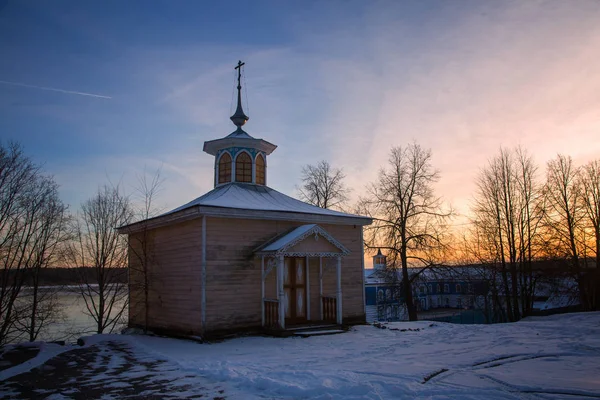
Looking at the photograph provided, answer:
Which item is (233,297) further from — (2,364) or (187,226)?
(2,364)

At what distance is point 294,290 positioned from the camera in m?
15.3

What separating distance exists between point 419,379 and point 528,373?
6.46 ft

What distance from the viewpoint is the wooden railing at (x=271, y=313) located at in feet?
45.7

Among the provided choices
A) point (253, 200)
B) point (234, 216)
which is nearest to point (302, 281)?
point (253, 200)

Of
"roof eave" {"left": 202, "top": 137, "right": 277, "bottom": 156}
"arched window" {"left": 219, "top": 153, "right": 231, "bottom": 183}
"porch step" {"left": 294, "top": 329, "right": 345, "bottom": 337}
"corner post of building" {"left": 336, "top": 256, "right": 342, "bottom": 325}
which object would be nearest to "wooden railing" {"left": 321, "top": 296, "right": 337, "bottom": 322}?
"corner post of building" {"left": 336, "top": 256, "right": 342, "bottom": 325}

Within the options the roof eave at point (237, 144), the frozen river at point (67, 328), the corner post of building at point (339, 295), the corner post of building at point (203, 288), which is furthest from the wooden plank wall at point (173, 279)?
the corner post of building at point (339, 295)

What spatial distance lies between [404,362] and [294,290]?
6.55 metres

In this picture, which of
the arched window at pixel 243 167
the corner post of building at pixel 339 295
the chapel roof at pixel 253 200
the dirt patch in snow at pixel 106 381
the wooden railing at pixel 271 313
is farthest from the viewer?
the arched window at pixel 243 167

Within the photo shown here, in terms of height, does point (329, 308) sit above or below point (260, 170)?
below

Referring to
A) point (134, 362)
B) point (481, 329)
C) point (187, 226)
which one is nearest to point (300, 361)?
point (134, 362)

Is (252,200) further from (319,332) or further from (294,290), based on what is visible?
(319,332)

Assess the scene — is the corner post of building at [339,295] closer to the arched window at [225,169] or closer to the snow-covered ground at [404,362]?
the snow-covered ground at [404,362]

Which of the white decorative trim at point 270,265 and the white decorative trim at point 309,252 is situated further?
the white decorative trim at point 270,265

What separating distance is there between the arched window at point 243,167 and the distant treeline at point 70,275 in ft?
21.8
